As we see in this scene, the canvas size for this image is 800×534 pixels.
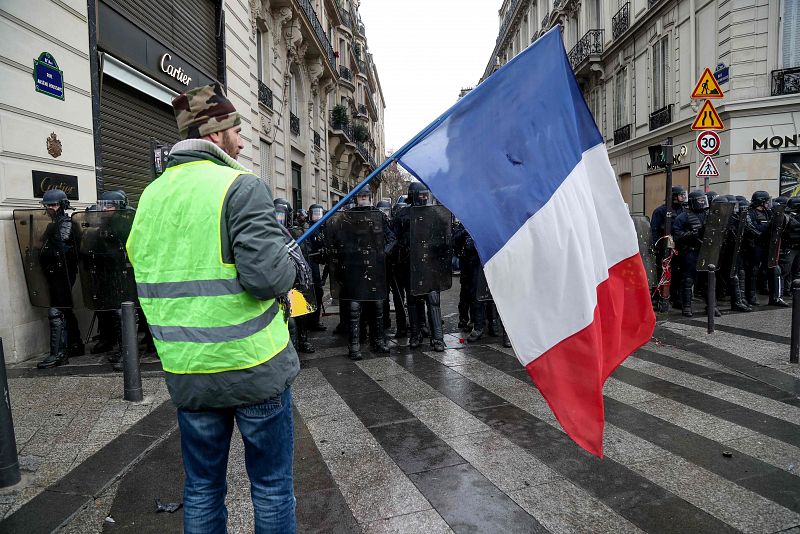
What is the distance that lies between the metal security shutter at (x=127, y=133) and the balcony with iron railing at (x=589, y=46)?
2039 centimetres

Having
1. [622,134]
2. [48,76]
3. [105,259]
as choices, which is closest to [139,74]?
[48,76]

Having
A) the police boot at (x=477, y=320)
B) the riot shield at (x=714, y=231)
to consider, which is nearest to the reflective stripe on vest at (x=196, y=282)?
the police boot at (x=477, y=320)

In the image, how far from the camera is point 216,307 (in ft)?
5.92

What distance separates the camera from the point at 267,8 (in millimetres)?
16797

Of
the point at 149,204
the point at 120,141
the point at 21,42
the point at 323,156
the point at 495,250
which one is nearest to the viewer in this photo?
the point at 149,204

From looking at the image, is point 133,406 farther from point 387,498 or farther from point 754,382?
point 754,382

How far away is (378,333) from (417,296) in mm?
687

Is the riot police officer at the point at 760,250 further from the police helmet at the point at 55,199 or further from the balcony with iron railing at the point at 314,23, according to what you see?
the balcony with iron railing at the point at 314,23

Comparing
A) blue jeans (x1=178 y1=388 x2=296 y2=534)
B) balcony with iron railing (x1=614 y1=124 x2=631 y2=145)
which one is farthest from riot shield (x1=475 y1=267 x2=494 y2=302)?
balcony with iron railing (x1=614 y1=124 x2=631 y2=145)

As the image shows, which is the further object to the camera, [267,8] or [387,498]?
[267,8]

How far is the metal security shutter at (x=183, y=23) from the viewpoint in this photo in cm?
947

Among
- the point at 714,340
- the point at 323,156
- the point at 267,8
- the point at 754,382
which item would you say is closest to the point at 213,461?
the point at 754,382

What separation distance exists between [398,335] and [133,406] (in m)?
3.95

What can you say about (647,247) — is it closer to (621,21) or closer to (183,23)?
(183,23)
